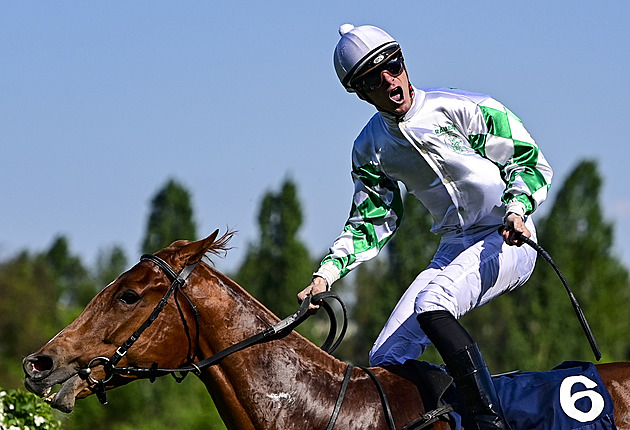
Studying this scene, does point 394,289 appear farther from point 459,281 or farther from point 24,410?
point 459,281

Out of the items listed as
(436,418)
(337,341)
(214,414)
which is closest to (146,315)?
(337,341)

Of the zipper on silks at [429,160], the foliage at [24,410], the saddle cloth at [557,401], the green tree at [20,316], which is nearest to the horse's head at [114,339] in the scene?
the zipper on silks at [429,160]

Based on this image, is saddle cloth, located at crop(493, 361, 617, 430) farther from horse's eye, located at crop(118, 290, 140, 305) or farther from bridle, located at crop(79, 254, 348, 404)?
horse's eye, located at crop(118, 290, 140, 305)

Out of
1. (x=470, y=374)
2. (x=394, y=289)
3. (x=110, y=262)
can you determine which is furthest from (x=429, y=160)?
(x=110, y=262)

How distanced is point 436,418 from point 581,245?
35360 millimetres

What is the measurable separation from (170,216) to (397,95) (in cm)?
3876

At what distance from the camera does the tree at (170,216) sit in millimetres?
41844

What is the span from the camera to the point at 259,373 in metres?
4.68

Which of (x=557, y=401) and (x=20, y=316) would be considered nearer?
(x=557, y=401)

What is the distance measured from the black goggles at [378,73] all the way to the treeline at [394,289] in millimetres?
26718

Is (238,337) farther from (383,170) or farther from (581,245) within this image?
(581,245)

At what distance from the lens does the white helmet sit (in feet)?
16.4

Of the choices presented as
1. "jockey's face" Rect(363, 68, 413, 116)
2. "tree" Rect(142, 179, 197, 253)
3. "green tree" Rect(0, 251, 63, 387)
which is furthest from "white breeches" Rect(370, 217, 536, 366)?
"tree" Rect(142, 179, 197, 253)

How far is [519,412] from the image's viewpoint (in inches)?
182
